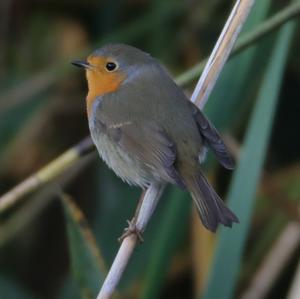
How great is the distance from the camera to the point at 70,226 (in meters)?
2.59

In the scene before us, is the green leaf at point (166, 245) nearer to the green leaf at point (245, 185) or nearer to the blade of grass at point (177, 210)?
the blade of grass at point (177, 210)

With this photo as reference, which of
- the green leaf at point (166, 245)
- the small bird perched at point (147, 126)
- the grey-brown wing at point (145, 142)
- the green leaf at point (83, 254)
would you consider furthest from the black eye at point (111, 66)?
the green leaf at point (83, 254)

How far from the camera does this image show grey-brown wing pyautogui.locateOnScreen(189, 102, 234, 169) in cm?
277

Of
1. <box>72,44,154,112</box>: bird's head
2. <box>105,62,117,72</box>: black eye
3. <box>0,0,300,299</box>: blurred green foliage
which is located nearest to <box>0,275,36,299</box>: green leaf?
<box>0,0,300,299</box>: blurred green foliage

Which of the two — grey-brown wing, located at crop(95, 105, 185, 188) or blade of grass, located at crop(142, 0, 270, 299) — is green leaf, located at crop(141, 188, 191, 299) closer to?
blade of grass, located at crop(142, 0, 270, 299)

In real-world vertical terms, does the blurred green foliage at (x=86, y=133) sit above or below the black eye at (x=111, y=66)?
below

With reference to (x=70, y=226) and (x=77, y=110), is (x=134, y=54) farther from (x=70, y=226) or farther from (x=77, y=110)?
(x=77, y=110)

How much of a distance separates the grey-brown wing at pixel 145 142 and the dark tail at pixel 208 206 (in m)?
0.07

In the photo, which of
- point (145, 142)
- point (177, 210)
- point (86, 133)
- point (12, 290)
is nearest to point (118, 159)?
point (145, 142)

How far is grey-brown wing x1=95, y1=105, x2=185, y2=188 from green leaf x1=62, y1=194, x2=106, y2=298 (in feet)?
0.99

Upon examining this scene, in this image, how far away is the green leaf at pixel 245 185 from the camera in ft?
8.76

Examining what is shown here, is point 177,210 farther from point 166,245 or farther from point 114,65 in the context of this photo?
point 114,65

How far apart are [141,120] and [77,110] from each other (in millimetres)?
1662

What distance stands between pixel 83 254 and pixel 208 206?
424 millimetres
